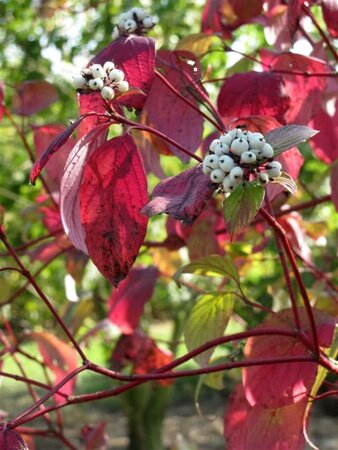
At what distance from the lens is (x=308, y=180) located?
79.6 inches

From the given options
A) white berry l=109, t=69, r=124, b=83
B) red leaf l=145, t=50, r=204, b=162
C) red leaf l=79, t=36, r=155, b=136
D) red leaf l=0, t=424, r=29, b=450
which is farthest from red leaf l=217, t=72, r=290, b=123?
red leaf l=0, t=424, r=29, b=450

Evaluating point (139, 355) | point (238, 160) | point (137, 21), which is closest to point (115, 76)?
point (238, 160)

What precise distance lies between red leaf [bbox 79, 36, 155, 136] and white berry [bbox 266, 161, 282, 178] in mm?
143

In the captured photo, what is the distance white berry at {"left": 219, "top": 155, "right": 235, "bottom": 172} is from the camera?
17.7 inches

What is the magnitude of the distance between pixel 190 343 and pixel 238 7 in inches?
13.7

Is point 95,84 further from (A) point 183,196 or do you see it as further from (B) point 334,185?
(B) point 334,185

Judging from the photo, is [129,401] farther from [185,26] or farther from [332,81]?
[332,81]

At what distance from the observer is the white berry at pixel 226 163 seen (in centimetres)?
45

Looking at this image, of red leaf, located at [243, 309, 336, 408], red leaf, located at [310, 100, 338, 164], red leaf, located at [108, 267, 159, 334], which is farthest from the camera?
red leaf, located at [108, 267, 159, 334]

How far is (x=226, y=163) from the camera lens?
450 mm

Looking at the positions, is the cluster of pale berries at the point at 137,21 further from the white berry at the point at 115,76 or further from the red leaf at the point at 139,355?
the red leaf at the point at 139,355

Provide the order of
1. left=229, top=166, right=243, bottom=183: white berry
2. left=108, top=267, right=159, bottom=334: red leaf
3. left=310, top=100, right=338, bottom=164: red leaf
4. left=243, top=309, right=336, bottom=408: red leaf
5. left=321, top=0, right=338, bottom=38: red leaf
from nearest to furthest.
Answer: left=229, top=166, right=243, bottom=183: white berry
left=243, top=309, right=336, bottom=408: red leaf
left=321, top=0, right=338, bottom=38: red leaf
left=310, top=100, right=338, bottom=164: red leaf
left=108, top=267, right=159, bottom=334: red leaf

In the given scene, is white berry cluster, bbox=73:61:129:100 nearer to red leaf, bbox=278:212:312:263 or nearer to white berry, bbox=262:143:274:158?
white berry, bbox=262:143:274:158

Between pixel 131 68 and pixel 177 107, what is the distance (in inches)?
4.4
